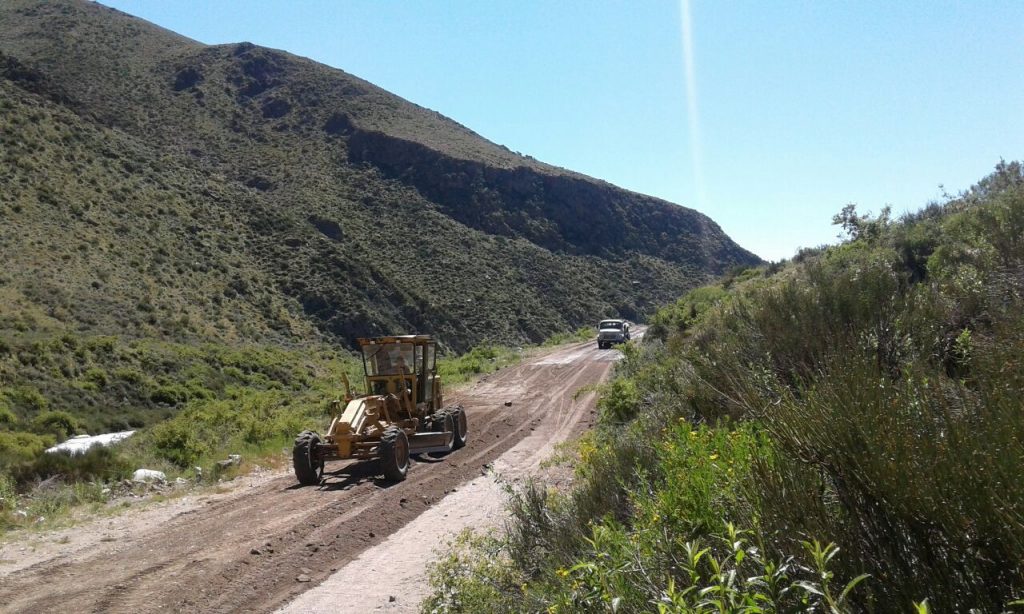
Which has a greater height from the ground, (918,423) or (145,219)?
(145,219)

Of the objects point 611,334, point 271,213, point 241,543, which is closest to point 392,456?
point 241,543

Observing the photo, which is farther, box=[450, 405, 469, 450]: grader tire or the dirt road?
box=[450, 405, 469, 450]: grader tire

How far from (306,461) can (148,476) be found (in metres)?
3.13

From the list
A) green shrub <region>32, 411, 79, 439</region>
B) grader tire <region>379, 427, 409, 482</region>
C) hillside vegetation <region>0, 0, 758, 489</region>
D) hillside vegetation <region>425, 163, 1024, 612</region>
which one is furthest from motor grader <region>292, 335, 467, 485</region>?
green shrub <region>32, 411, 79, 439</region>

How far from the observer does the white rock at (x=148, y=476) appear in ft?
38.7

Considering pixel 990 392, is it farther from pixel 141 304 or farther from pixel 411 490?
pixel 141 304

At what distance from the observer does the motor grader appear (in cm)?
1115

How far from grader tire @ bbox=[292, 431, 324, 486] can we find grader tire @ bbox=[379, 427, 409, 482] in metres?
1.11

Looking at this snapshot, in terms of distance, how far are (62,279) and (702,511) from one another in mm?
32658

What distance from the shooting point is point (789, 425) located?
3047 mm

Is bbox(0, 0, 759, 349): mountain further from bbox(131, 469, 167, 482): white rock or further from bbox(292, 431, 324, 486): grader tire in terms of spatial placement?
bbox(292, 431, 324, 486): grader tire

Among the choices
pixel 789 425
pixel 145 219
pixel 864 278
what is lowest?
pixel 789 425

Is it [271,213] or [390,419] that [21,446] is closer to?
[390,419]

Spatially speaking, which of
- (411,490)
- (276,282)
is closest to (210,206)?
(276,282)
